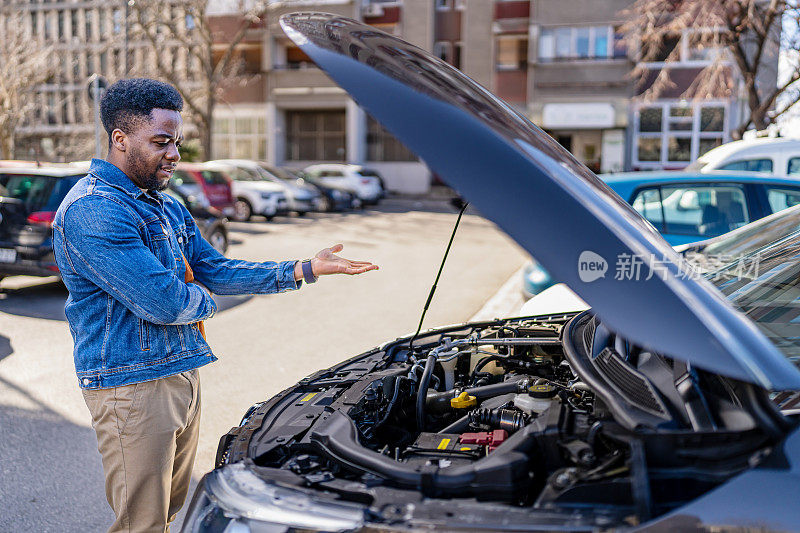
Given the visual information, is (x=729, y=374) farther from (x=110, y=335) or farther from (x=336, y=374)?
(x=110, y=335)

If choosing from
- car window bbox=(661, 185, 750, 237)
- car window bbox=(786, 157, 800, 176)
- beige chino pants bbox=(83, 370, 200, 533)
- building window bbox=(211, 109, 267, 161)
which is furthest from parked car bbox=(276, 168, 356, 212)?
beige chino pants bbox=(83, 370, 200, 533)

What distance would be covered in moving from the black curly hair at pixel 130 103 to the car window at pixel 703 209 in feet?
16.9

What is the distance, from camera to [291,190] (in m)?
20.4

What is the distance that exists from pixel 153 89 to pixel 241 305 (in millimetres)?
6457

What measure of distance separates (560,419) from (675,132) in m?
29.4

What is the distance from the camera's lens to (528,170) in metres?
1.80

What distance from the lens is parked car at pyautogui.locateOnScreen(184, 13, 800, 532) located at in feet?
5.40

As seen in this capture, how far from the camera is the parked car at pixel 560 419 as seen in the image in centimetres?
165

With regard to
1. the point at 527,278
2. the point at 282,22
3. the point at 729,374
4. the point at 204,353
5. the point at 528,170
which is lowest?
the point at 527,278

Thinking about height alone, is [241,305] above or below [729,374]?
below

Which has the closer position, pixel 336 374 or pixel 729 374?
pixel 729 374

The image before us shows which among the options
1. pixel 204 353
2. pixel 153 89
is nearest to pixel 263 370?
pixel 204 353

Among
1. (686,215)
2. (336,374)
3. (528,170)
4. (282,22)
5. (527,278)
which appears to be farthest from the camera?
(527,278)

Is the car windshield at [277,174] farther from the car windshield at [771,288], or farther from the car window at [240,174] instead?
the car windshield at [771,288]
